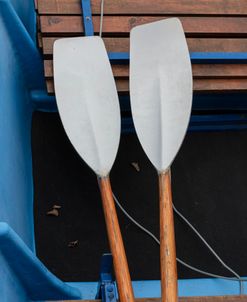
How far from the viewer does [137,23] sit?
4.55ft

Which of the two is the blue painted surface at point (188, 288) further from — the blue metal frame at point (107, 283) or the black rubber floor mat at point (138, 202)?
the blue metal frame at point (107, 283)

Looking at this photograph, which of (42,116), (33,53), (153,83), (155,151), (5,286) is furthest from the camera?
(42,116)

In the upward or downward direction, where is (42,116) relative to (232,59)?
downward

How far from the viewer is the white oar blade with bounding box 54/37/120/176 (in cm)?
117

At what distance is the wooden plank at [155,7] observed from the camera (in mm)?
1373

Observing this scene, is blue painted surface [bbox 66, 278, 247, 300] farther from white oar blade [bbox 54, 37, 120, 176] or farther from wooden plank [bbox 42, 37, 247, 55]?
wooden plank [bbox 42, 37, 247, 55]

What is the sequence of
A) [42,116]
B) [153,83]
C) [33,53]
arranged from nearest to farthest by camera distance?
1. [153,83]
2. [33,53]
3. [42,116]

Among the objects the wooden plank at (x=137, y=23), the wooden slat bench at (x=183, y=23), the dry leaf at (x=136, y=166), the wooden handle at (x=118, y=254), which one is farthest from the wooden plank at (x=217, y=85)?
the wooden handle at (x=118, y=254)

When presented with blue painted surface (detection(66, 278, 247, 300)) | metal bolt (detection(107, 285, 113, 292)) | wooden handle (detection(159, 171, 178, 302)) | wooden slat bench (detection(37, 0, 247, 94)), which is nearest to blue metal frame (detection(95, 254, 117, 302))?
metal bolt (detection(107, 285, 113, 292))

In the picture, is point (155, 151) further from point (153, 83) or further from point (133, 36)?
point (133, 36)

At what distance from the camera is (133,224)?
54.6 inches

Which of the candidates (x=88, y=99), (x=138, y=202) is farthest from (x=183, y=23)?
(x=138, y=202)

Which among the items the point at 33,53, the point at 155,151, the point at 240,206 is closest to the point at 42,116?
the point at 33,53

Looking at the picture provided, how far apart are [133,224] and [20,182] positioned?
334mm
